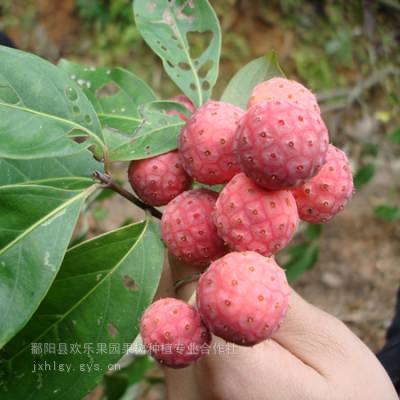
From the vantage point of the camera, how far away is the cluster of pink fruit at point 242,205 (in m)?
0.70

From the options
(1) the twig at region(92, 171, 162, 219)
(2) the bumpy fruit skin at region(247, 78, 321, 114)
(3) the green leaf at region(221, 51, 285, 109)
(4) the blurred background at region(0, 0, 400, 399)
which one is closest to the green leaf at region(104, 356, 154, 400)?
(4) the blurred background at region(0, 0, 400, 399)

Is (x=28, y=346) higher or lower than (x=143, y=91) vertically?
lower

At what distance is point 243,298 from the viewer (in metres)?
0.69

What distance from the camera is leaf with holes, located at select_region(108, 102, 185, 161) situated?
88 cm

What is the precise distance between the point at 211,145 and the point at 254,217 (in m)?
0.13

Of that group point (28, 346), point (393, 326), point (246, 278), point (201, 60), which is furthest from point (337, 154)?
point (393, 326)

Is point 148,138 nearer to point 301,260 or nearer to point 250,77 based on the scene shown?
point 250,77

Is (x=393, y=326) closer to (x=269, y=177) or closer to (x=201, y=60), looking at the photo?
(x=201, y=60)

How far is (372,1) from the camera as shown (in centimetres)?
249

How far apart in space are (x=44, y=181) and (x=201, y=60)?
1.23 feet

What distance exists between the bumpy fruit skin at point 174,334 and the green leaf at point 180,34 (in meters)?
0.41

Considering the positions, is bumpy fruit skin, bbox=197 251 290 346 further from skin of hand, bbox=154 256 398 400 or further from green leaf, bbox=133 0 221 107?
green leaf, bbox=133 0 221 107

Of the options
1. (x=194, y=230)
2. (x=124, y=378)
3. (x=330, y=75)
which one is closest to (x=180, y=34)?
(x=194, y=230)

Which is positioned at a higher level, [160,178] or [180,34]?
[180,34]
